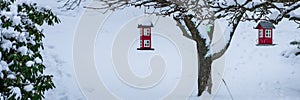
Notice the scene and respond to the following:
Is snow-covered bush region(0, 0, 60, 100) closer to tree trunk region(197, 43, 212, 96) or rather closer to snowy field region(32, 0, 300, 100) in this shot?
snowy field region(32, 0, 300, 100)

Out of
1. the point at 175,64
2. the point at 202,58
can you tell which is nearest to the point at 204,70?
the point at 202,58

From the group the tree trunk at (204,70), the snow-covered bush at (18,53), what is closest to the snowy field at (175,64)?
the tree trunk at (204,70)

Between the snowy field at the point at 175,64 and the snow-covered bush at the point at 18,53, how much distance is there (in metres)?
3.50

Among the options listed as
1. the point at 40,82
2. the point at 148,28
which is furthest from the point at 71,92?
the point at 40,82

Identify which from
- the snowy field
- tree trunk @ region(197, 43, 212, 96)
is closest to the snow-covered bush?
the snowy field

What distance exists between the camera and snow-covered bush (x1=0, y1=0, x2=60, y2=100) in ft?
14.8

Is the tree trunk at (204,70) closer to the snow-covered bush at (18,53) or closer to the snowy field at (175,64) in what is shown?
the snowy field at (175,64)

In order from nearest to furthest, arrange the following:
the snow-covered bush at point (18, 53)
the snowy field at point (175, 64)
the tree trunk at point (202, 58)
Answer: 1. the snow-covered bush at point (18, 53)
2. the tree trunk at point (202, 58)
3. the snowy field at point (175, 64)

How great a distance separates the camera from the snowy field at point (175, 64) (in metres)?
8.80

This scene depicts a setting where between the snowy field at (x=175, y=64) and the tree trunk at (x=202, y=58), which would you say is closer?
the tree trunk at (x=202, y=58)

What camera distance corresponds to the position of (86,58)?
11.7 meters

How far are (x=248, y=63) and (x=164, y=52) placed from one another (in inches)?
105

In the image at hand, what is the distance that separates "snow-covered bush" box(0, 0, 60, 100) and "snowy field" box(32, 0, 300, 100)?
11.5 ft

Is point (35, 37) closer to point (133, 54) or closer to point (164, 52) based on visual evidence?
point (133, 54)
